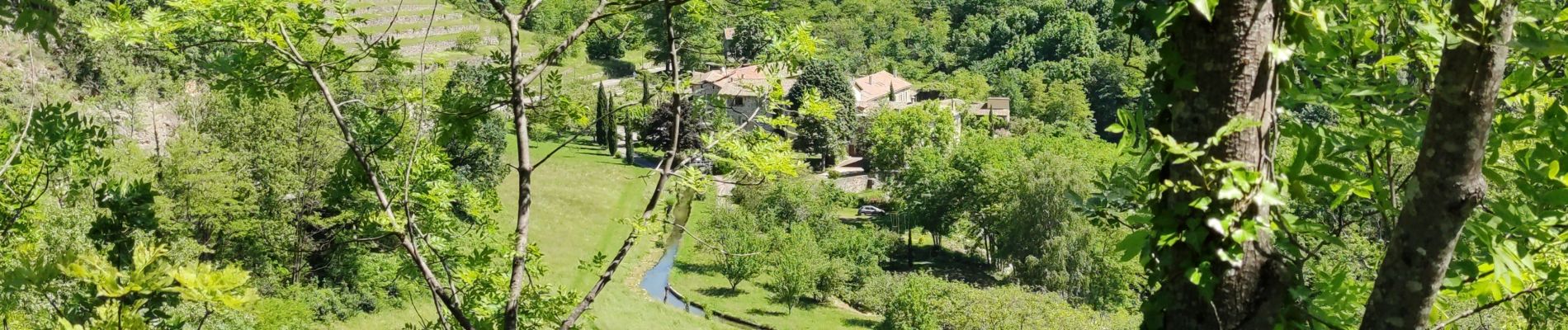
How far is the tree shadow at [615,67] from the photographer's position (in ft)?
245

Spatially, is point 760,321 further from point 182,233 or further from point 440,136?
point 440,136

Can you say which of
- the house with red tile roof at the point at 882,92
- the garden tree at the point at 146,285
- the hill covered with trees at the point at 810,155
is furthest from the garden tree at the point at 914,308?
the house with red tile roof at the point at 882,92

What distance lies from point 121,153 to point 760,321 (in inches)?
784

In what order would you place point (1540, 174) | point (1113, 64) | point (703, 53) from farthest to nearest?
1. point (1113, 64)
2. point (703, 53)
3. point (1540, 174)

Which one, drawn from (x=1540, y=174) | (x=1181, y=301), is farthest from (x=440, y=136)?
(x=1540, y=174)

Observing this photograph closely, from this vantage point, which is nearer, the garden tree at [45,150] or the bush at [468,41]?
the garden tree at [45,150]

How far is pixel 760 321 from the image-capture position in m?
35.0

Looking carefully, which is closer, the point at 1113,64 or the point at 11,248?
the point at 11,248

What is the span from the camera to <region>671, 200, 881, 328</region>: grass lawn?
116 ft

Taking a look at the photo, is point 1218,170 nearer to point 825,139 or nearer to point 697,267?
point 697,267

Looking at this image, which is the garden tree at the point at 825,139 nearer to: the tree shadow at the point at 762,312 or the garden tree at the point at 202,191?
the tree shadow at the point at 762,312

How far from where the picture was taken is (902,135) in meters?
55.7

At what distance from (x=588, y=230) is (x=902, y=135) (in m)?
22.6

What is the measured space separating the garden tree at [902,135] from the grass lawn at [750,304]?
659 inches
